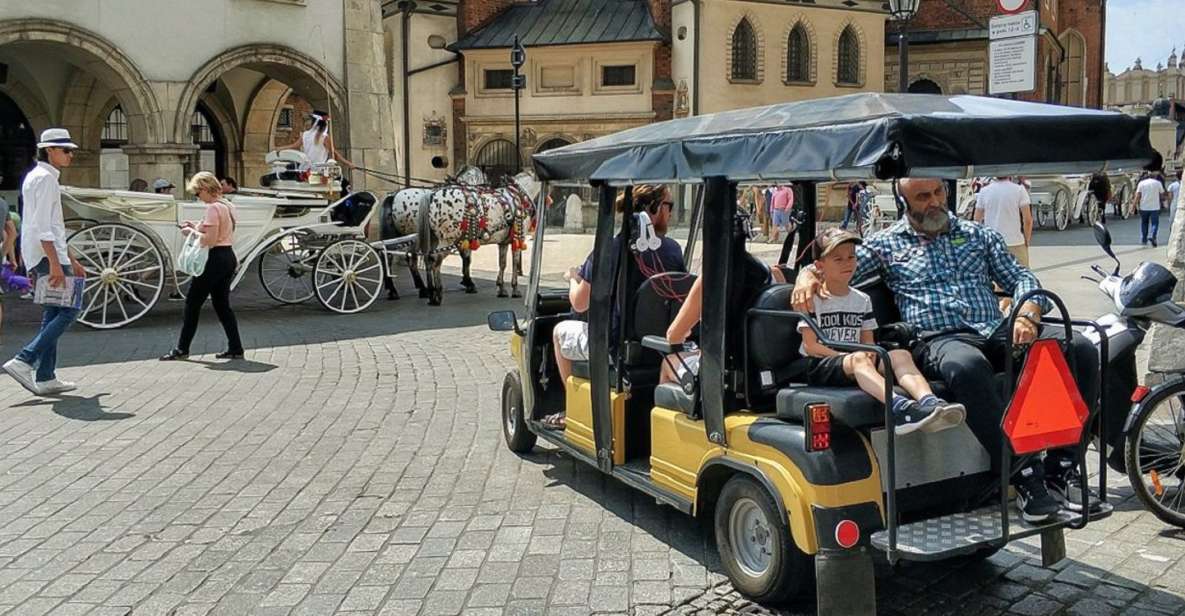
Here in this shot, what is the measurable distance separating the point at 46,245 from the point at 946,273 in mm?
6645

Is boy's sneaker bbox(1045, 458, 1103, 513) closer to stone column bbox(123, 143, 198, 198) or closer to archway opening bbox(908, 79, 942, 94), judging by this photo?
stone column bbox(123, 143, 198, 198)

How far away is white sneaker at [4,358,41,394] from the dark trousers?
6.92m

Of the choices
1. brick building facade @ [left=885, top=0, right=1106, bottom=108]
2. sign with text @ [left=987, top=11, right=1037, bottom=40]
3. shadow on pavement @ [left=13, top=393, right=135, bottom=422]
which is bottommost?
shadow on pavement @ [left=13, top=393, right=135, bottom=422]

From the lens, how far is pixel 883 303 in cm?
496

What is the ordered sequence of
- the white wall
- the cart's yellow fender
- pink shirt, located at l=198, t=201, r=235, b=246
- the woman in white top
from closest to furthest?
1. the cart's yellow fender
2. pink shirt, located at l=198, t=201, r=235, b=246
3. the woman in white top
4. the white wall

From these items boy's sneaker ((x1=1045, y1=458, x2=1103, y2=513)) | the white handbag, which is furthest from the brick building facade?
boy's sneaker ((x1=1045, y1=458, x2=1103, y2=513))

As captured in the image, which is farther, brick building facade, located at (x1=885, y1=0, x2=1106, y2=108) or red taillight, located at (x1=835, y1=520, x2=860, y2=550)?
brick building facade, located at (x1=885, y1=0, x2=1106, y2=108)

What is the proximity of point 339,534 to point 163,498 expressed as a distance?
49.5 inches

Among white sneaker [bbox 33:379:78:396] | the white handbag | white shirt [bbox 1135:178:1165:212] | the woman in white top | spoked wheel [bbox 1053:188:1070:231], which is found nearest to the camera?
white sneaker [bbox 33:379:78:396]

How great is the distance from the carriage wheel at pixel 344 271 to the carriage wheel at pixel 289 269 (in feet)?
1.27

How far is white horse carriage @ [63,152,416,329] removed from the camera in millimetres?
12164

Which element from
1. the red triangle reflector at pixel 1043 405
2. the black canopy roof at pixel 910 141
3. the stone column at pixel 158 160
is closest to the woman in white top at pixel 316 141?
the stone column at pixel 158 160

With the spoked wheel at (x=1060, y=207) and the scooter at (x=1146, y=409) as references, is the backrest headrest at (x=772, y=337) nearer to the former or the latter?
the scooter at (x=1146, y=409)

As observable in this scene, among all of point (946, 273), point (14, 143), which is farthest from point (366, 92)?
point (946, 273)
